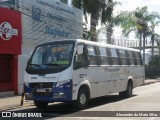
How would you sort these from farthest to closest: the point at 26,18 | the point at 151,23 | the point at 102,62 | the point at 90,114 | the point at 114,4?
the point at 151,23 → the point at 114,4 → the point at 26,18 → the point at 102,62 → the point at 90,114

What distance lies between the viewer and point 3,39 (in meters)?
18.9

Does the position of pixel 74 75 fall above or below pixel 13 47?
below

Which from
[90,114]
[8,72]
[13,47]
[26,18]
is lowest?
[90,114]

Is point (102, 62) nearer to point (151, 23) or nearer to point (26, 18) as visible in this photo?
point (26, 18)

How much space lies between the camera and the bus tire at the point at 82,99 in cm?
1359

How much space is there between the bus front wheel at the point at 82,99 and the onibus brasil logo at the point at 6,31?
21.9 ft

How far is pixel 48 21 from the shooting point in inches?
918

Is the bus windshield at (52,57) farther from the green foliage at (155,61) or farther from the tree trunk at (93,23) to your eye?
the green foliage at (155,61)

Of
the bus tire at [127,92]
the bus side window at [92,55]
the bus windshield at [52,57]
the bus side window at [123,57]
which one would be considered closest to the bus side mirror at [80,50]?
the bus windshield at [52,57]

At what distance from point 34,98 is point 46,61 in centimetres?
143

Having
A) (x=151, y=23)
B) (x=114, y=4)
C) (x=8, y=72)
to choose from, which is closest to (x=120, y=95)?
(x=8, y=72)

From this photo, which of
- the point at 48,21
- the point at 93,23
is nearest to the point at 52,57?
the point at 48,21

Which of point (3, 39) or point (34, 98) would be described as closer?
point (34, 98)

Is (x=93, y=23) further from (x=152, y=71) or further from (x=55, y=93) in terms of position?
(x=152, y=71)
